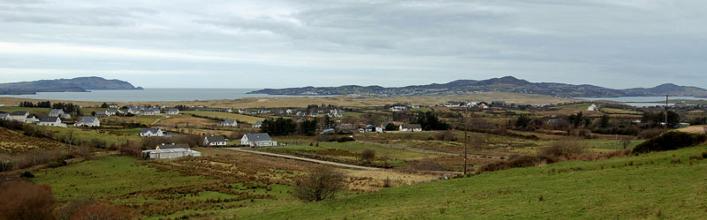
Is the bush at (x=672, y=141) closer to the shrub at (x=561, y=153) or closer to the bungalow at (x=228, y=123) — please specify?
the shrub at (x=561, y=153)

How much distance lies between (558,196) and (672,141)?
1320cm

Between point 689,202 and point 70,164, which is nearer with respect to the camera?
point 689,202

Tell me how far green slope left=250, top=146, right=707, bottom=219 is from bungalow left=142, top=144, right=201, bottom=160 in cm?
6166

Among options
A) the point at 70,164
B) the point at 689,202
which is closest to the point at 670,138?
the point at 689,202

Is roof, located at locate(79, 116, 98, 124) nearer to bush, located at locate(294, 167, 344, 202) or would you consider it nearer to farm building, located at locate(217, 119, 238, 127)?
farm building, located at locate(217, 119, 238, 127)

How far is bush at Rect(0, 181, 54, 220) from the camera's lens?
98.0 feet

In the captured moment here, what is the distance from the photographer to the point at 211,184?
51969mm

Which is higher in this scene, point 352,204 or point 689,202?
point 689,202

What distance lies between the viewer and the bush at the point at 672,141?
28.6 meters

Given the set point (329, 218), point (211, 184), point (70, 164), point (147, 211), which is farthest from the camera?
point (70, 164)

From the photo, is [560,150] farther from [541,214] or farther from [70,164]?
[70,164]

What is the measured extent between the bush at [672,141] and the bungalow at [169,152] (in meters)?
66.1

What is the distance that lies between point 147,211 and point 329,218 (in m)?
19.0

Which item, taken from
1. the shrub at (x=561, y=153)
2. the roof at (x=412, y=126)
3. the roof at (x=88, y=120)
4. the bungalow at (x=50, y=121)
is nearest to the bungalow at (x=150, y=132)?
the roof at (x=88, y=120)
